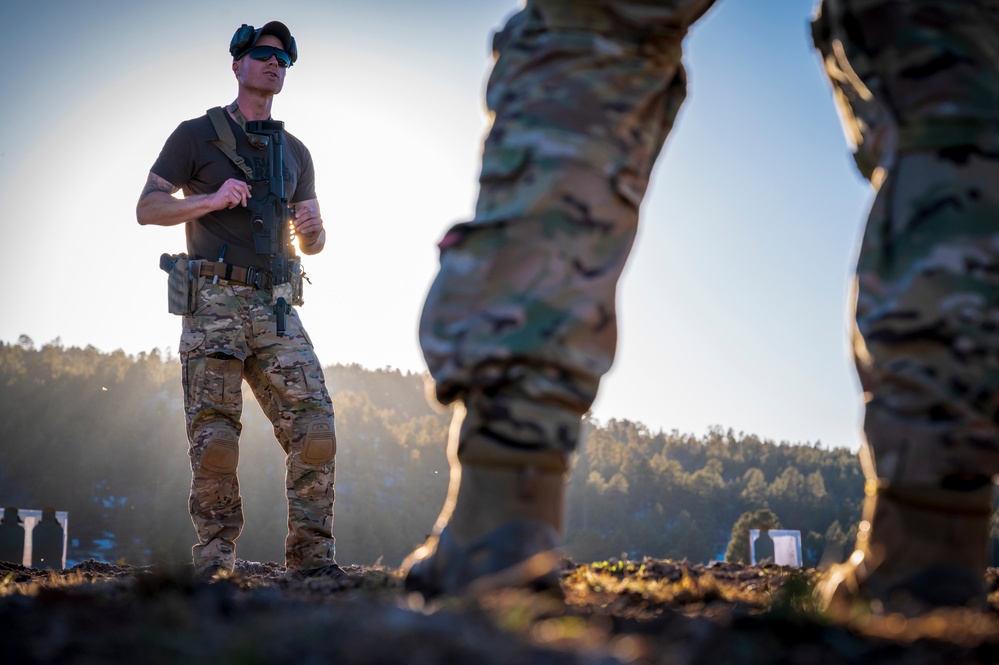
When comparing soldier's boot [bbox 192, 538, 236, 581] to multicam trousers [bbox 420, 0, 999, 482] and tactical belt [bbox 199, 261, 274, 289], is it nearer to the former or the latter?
tactical belt [bbox 199, 261, 274, 289]

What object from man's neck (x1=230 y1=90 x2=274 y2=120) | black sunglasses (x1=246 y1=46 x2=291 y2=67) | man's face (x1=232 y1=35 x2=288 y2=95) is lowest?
man's neck (x1=230 y1=90 x2=274 y2=120)

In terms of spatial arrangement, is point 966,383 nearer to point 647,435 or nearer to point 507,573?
point 507,573

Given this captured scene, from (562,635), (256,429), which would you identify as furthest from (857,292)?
(256,429)

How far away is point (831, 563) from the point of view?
164 cm

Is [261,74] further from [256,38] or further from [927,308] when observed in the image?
[927,308]

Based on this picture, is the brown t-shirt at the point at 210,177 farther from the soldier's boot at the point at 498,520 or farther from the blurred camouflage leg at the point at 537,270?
the soldier's boot at the point at 498,520

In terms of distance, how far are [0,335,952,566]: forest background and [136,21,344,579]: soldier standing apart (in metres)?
29.3

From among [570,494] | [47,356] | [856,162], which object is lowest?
[570,494]

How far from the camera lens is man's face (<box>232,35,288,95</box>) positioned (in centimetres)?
519

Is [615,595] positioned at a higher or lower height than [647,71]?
lower

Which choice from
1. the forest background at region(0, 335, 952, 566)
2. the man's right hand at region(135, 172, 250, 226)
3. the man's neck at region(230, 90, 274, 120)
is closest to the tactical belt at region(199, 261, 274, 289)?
the man's right hand at region(135, 172, 250, 226)

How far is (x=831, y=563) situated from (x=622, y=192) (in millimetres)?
759

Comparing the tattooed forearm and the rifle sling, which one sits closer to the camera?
the tattooed forearm

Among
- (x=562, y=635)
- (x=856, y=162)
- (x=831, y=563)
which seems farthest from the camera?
(x=856, y=162)
